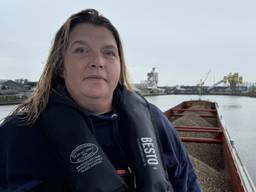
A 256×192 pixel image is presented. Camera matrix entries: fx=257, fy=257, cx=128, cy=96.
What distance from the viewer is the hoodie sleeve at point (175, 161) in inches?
61.8

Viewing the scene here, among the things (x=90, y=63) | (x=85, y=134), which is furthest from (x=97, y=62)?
(x=85, y=134)

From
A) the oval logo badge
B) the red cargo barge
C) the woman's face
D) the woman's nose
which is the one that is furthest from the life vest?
the red cargo barge

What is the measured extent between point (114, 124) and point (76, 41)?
0.52m

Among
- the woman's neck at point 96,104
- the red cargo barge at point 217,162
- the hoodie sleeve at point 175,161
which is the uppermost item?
the woman's neck at point 96,104

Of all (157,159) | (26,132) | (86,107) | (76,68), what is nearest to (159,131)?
(157,159)

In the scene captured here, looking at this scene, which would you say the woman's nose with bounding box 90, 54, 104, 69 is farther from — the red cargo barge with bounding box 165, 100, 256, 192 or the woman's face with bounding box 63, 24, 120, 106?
the red cargo barge with bounding box 165, 100, 256, 192

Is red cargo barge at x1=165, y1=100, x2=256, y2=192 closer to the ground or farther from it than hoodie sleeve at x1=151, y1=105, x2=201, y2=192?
closer to the ground

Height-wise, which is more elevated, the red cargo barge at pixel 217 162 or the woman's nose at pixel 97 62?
the woman's nose at pixel 97 62

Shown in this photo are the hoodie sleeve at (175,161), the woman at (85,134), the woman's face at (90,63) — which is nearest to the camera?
the woman at (85,134)

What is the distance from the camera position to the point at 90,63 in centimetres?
140

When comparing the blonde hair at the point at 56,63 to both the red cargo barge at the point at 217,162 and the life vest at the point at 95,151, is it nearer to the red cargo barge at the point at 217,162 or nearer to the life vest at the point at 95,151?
the life vest at the point at 95,151

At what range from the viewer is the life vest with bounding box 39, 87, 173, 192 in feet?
4.21

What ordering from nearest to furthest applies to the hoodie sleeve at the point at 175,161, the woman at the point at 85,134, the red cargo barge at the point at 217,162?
the woman at the point at 85,134 → the hoodie sleeve at the point at 175,161 → the red cargo barge at the point at 217,162

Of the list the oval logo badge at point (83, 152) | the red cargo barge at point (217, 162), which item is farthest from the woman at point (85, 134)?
the red cargo barge at point (217, 162)
